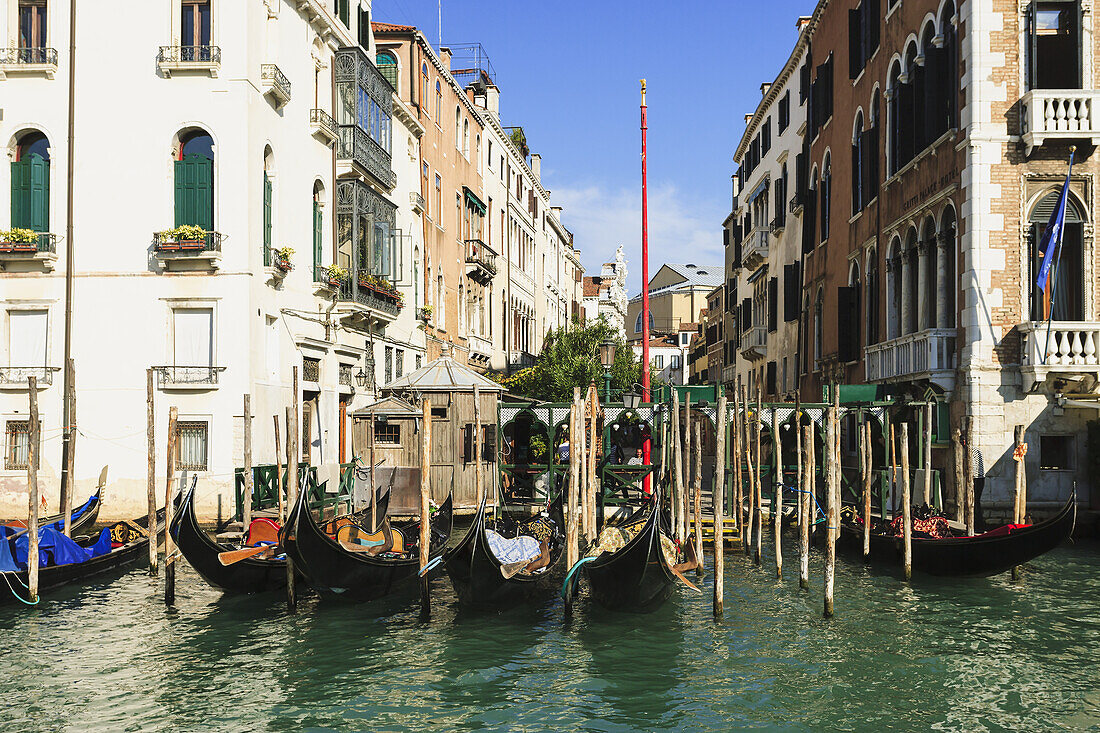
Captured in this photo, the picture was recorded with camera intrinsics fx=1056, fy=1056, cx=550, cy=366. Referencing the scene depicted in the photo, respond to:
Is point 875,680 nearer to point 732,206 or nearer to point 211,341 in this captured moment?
point 211,341

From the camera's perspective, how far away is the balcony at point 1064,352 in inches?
528

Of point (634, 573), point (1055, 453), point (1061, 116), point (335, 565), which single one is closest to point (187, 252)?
point (335, 565)

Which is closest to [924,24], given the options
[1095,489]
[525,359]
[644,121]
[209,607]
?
[644,121]

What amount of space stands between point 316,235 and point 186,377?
13.4 feet

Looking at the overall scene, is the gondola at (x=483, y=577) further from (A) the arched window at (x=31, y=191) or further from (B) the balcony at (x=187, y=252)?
(A) the arched window at (x=31, y=191)

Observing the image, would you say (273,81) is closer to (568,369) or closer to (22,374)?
(22,374)

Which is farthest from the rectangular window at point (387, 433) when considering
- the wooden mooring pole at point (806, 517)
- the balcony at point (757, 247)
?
the balcony at point (757, 247)

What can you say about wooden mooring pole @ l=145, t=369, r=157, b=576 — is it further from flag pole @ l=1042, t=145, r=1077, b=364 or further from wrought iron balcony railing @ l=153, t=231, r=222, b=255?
flag pole @ l=1042, t=145, r=1077, b=364

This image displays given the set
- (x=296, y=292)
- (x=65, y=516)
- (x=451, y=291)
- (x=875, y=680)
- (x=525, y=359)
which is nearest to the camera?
(x=875, y=680)

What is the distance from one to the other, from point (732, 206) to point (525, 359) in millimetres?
9787

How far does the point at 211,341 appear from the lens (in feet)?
51.8

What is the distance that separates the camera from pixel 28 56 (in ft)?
52.5

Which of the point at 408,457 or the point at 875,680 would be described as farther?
the point at 408,457

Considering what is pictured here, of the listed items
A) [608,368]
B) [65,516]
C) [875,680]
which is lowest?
[875,680]
